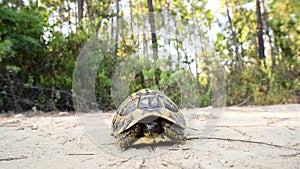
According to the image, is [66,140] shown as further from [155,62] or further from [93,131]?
[155,62]

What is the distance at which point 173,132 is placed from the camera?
197 cm

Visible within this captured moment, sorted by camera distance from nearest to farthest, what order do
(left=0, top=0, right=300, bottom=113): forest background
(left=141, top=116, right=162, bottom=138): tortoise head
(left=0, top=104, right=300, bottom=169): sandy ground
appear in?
(left=0, top=104, right=300, bottom=169): sandy ground, (left=141, top=116, right=162, bottom=138): tortoise head, (left=0, top=0, right=300, bottom=113): forest background

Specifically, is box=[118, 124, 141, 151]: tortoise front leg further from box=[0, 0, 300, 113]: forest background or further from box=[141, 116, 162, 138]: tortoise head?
box=[0, 0, 300, 113]: forest background

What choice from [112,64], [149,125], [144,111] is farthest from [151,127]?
[112,64]

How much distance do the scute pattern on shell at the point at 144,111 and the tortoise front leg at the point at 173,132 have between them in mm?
46

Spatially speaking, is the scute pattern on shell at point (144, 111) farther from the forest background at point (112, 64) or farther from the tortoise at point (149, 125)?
the forest background at point (112, 64)

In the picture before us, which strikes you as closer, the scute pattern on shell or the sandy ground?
the sandy ground

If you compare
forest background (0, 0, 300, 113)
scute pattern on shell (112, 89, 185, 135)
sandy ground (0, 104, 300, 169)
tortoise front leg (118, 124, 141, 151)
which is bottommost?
sandy ground (0, 104, 300, 169)

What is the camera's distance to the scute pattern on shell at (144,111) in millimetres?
1950

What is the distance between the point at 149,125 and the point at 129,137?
18cm

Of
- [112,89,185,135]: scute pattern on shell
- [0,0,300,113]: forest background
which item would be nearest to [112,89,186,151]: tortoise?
[112,89,185,135]: scute pattern on shell

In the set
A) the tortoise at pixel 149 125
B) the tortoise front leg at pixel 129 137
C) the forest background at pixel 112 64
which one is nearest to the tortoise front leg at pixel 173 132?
the tortoise at pixel 149 125

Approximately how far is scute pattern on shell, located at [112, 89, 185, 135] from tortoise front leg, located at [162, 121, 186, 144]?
5 cm

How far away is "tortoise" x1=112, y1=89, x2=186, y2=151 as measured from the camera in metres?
1.94
